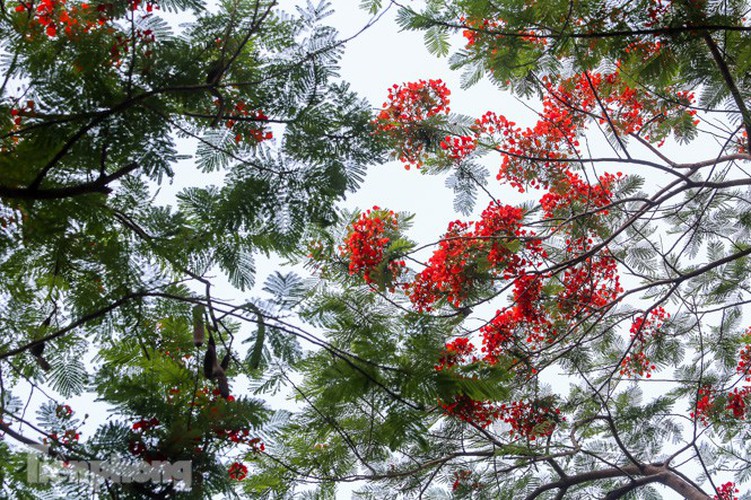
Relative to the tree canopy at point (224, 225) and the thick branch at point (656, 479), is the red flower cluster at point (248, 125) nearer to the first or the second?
the tree canopy at point (224, 225)

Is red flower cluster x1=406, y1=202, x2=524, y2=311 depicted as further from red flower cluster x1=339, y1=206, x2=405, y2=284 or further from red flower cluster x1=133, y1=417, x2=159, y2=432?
red flower cluster x1=133, y1=417, x2=159, y2=432

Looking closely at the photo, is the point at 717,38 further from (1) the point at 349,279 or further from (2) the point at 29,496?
(2) the point at 29,496

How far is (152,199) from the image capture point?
2.12 m

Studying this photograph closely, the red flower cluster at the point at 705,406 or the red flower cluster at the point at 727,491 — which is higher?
the red flower cluster at the point at 705,406

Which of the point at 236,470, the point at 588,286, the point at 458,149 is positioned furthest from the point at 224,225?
the point at 588,286

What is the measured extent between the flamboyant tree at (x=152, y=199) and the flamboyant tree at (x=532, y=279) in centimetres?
28

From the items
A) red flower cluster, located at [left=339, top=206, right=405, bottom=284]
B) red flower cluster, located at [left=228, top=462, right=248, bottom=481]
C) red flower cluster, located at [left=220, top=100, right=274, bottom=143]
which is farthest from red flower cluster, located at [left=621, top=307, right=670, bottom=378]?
red flower cluster, located at [left=220, top=100, right=274, bottom=143]

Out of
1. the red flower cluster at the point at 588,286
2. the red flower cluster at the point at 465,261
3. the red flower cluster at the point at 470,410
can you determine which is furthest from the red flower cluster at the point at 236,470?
the red flower cluster at the point at 588,286

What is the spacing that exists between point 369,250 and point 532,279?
3.09ft

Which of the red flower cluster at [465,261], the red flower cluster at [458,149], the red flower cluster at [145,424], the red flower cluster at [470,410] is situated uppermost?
the red flower cluster at [458,149]

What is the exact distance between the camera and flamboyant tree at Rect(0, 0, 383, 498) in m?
1.54

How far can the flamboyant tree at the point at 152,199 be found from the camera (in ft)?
5.06

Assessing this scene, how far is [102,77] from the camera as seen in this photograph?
1.79m

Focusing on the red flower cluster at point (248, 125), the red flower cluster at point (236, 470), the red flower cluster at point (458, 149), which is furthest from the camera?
the red flower cluster at point (458, 149)
